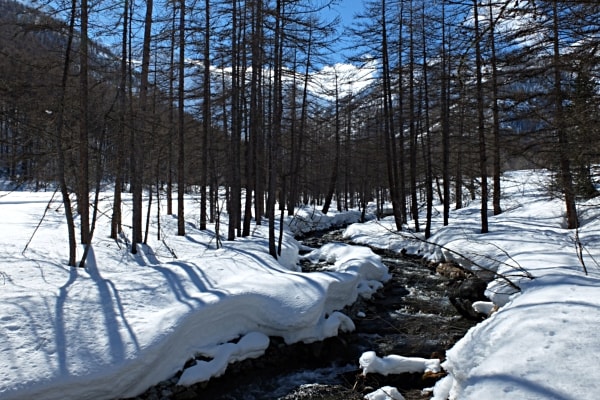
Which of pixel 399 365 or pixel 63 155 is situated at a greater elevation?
pixel 63 155

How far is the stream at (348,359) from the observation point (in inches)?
225

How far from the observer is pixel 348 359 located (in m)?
6.96

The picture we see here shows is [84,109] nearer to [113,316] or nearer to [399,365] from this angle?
[113,316]

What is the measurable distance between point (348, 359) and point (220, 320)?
2.31m

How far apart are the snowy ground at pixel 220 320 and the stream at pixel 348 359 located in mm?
211

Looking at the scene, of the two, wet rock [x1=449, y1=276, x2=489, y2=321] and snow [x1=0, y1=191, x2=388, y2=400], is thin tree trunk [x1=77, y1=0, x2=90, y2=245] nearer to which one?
snow [x1=0, y1=191, x2=388, y2=400]

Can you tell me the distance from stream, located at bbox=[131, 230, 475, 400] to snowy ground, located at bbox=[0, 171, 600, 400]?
0.69 feet

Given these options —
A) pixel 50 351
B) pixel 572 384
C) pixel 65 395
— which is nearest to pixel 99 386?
pixel 65 395

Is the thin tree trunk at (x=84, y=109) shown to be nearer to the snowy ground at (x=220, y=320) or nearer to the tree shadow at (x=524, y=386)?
the snowy ground at (x=220, y=320)

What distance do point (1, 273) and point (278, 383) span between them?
5.77 metres

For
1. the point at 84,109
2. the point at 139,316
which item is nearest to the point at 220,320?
the point at 139,316

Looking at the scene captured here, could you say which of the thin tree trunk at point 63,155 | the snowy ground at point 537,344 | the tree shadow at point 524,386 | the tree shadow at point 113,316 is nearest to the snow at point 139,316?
the tree shadow at point 113,316

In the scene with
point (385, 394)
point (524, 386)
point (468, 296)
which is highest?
point (524, 386)

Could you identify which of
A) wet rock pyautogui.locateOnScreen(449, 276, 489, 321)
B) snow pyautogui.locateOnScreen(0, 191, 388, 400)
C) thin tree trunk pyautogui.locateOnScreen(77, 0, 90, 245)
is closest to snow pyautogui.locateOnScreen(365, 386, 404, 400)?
snow pyautogui.locateOnScreen(0, 191, 388, 400)
